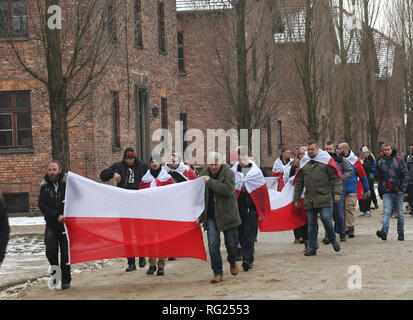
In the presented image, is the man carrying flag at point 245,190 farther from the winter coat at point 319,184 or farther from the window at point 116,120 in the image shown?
the window at point 116,120

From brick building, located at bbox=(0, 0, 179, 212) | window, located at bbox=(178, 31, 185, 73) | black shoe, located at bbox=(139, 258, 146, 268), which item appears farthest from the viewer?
window, located at bbox=(178, 31, 185, 73)

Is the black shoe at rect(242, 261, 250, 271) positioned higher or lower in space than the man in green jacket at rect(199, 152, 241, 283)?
lower

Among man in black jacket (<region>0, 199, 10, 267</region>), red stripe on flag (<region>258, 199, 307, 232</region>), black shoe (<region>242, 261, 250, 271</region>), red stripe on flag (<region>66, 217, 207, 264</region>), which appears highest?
man in black jacket (<region>0, 199, 10, 267</region>)

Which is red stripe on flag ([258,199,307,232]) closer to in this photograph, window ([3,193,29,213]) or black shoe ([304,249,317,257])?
black shoe ([304,249,317,257])

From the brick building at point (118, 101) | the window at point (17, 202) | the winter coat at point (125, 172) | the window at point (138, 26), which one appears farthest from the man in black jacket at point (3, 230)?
the window at point (138, 26)

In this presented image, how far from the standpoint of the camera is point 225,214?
36.7 ft

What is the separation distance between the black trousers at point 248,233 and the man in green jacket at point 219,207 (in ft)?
2.37

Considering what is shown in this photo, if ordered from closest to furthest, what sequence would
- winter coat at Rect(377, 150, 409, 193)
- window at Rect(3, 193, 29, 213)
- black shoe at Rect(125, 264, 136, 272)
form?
black shoe at Rect(125, 264, 136, 272) < winter coat at Rect(377, 150, 409, 193) < window at Rect(3, 193, 29, 213)

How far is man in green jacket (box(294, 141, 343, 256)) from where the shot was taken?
44.3ft

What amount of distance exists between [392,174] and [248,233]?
14.4 feet

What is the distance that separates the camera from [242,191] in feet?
41.3

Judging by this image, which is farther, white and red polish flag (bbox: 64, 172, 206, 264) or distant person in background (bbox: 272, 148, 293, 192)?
distant person in background (bbox: 272, 148, 293, 192)

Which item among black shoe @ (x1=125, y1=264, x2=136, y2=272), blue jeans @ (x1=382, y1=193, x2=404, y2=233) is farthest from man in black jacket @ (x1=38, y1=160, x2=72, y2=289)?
blue jeans @ (x1=382, y1=193, x2=404, y2=233)
